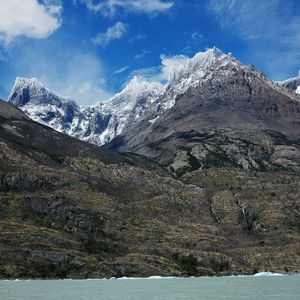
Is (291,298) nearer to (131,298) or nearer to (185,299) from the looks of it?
(185,299)

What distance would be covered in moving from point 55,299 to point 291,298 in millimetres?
71498

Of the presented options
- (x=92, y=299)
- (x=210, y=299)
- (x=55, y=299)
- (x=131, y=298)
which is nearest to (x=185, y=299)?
(x=210, y=299)

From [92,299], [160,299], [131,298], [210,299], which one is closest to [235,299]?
[210,299]

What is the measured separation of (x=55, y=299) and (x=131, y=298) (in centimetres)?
2375

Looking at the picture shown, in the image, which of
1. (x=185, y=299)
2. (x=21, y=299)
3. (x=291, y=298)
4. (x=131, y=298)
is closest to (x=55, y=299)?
(x=21, y=299)

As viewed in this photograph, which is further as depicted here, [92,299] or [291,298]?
[92,299]

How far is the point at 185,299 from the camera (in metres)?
164

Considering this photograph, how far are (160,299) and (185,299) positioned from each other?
781 centimetres

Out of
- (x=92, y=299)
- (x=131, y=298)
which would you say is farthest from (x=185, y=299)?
(x=92, y=299)

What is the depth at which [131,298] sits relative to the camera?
17188 cm

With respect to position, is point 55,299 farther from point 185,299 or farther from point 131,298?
point 185,299

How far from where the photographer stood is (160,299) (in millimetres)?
165750

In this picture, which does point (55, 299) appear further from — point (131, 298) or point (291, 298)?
point (291, 298)

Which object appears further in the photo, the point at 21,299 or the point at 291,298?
the point at 21,299
